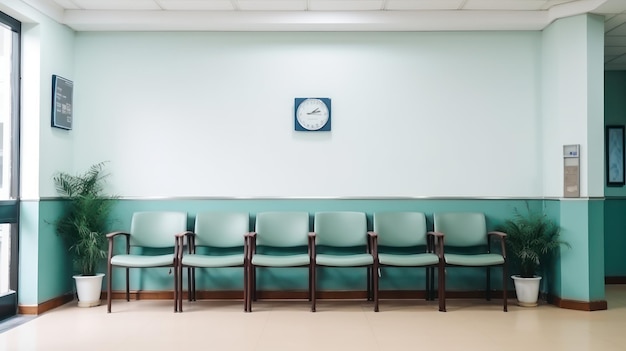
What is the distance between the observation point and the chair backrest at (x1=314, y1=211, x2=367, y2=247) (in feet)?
17.1

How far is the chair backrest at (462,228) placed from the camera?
5.25 m

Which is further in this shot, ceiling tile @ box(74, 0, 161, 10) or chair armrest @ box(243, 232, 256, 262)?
ceiling tile @ box(74, 0, 161, 10)

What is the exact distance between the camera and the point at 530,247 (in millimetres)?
5066

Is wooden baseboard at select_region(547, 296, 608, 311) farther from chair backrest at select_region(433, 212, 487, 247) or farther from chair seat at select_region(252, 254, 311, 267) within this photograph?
chair seat at select_region(252, 254, 311, 267)

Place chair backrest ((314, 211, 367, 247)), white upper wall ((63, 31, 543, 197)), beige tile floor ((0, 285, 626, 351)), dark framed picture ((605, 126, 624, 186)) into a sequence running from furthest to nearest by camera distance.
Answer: dark framed picture ((605, 126, 624, 186)), white upper wall ((63, 31, 543, 197)), chair backrest ((314, 211, 367, 247)), beige tile floor ((0, 285, 626, 351))

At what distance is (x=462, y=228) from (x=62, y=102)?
158 inches

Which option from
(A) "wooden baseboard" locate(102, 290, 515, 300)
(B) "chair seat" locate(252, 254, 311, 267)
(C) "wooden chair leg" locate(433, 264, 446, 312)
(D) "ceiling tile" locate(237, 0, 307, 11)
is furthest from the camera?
(A) "wooden baseboard" locate(102, 290, 515, 300)

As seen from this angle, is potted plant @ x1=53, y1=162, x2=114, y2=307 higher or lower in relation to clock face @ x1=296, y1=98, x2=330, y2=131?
lower

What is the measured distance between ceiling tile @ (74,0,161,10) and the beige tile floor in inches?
110

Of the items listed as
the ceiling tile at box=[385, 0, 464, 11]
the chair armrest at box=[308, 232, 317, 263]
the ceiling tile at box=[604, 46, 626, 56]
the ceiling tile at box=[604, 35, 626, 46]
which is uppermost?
the ceiling tile at box=[385, 0, 464, 11]

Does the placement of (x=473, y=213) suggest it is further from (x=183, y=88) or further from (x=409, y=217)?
(x=183, y=88)

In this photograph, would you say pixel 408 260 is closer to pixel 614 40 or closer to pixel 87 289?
pixel 87 289

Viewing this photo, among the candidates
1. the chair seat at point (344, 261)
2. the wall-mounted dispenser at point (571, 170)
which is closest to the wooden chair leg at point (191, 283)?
the chair seat at point (344, 261)

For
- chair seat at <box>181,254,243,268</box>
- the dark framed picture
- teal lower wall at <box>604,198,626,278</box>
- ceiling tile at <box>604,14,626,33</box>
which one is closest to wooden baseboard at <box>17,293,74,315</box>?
chair seat at <box>181,254,243,268</box>
